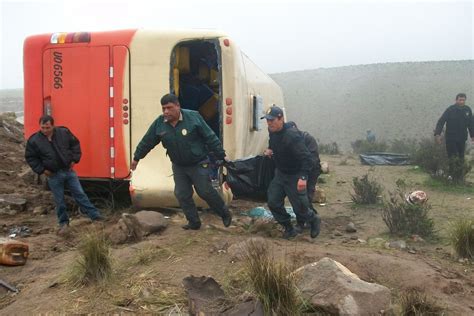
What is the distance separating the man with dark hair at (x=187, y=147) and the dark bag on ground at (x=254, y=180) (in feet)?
5.07

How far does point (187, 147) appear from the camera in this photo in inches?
206

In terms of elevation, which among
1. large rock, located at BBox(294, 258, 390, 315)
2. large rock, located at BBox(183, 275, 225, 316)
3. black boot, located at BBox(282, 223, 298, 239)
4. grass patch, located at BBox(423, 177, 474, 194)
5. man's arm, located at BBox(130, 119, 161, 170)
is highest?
man's arm, located at BBox(130, 119, 161, 170)

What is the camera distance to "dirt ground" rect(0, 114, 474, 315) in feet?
11.6

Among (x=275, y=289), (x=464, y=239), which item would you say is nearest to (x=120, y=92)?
(x=275, y=289)

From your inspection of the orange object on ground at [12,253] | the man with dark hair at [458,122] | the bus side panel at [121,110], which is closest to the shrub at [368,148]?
the man with dark hair at [458,122]

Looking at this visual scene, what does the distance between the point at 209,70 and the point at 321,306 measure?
5.44 metres

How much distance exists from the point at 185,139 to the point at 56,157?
1.80 m

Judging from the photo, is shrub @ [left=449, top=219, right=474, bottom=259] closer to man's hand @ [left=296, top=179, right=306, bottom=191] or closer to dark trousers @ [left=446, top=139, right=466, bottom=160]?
man's hand @ [left=296, top=179, right=306, bottom=191]

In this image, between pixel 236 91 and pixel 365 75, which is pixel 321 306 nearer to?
pixel 236 91

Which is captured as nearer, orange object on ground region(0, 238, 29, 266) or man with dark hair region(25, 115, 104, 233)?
orange object on ground region(0, 238, 29, 266)

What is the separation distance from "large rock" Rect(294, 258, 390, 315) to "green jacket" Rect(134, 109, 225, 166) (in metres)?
2.25

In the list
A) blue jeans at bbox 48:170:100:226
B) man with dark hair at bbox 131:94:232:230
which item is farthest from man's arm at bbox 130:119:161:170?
blue jeans at bbox 48:170:100:226

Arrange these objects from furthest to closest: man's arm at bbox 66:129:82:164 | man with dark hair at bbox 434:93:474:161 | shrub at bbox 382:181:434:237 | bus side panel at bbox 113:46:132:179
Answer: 1. man with dark hair at bbox 434:93:474:161
2. bus side panel at bbox 113:46:132:179
3. shrub at bbox 382:181:434:237
4. man's arm at bbox 66:129:82:164

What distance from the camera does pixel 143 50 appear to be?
21.0 ft
